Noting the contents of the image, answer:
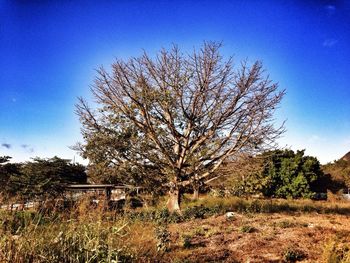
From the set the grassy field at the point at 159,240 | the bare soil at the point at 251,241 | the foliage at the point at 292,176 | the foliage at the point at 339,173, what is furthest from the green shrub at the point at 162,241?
the foliage at the point at 339,173

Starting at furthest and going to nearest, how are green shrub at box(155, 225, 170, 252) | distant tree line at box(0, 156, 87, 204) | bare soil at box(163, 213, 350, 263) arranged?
distant tree line at box(0, 156, 87, 204), green shrub at box(155, 225, 170, 252), bare soil at box(163, 213, 350, 263)

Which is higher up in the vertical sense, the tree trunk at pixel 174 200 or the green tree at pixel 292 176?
the green tree at pixel 292 176

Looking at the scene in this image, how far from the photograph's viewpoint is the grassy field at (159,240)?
5512 millimetres

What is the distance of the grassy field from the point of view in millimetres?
5512

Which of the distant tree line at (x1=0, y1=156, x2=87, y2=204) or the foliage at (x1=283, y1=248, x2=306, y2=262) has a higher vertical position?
the distant tree line at (x1=0, y1=156, x2=87, y2=204)

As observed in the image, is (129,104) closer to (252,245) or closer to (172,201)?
(172,201)

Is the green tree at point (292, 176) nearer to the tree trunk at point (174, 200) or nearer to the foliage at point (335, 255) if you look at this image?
the tree trunk at point (174, 200)

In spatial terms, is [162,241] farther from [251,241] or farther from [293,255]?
[293,255]

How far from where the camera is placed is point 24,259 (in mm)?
4977

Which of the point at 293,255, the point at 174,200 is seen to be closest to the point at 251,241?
the point at 293,255

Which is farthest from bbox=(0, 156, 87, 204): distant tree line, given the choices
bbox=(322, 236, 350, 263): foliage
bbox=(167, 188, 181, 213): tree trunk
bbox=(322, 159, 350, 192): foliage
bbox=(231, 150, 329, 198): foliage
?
bbox=(322, 159, 350, 192): foliage

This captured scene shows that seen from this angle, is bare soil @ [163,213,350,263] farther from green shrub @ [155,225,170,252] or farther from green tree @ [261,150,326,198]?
green tree @ [261,150,326,198]

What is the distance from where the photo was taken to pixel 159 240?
27.0ft

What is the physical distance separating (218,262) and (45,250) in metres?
3.61
